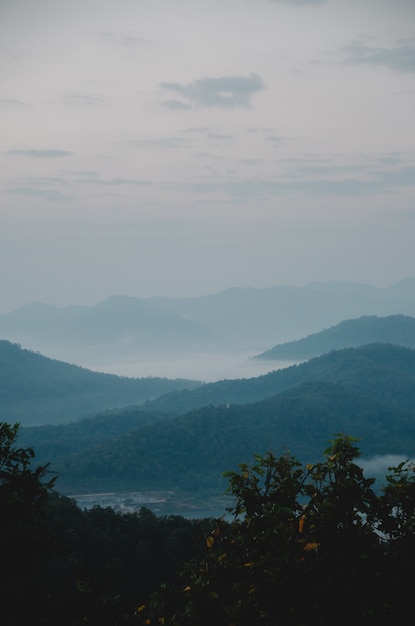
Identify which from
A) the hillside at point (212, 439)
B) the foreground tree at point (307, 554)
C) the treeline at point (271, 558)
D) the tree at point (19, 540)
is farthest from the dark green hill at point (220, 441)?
the foreground tree at point (307, 554)

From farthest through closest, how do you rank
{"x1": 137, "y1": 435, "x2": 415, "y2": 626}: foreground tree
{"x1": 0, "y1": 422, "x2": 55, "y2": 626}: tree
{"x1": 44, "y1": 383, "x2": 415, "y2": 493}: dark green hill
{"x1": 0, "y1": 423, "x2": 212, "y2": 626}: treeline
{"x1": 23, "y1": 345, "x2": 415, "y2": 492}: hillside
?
{"x1": 23, "y1": 345, "x2": 415, "y2": 492}: hillside < {"x1": 44, "y1": 383, "x2": 415, "y2": 493}: dark green hill < {"x1": 0, "y1": 423, "x2": 212, "y2": 626}: treeline < {"x1": 0, "y1": 422, "x2": 55, "y2": 626}: tree < {"x1": 137, "y1": 435, "x2": 415, "y2": 626}: foreground tree

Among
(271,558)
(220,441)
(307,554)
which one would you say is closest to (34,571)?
Answer: (271,558)

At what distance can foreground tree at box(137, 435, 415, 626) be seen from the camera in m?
11.9

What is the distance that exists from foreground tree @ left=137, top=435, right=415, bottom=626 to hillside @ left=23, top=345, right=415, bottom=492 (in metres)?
135

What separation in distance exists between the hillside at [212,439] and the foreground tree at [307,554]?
135m

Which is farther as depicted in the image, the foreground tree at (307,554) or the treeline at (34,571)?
the treeline at (34,571)

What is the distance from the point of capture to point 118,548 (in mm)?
46062

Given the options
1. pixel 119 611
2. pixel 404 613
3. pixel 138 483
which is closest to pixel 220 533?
pixel 119 611

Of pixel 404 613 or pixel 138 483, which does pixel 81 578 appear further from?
pixel 138 483

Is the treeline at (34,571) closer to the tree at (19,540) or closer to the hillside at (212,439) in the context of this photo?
the tree at (19,540)

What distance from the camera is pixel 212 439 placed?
16938cm

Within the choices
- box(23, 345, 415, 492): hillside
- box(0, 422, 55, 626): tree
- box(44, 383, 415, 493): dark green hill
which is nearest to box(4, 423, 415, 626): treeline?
box(0, 422, 55, 626): tree

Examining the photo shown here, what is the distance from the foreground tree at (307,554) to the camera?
39.0 feet

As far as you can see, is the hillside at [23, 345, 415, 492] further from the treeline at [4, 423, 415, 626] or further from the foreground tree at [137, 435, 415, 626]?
the foreground tree at [137, 435, 415, 626]
